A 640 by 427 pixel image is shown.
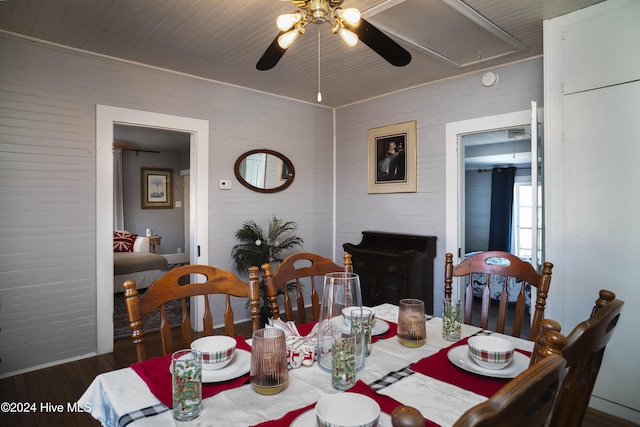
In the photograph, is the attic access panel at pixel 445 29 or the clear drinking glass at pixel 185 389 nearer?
the clear drinking glass at pixel 185 389

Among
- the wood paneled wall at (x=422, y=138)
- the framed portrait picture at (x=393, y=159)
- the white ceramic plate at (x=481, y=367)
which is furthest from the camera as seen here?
the framed portrait picture at (x=393, y=159)

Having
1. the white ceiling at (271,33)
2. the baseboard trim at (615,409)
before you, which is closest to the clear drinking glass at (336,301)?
the white ceiling at (271,33)

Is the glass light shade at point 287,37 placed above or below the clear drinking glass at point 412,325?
above

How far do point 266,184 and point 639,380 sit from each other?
3.45m

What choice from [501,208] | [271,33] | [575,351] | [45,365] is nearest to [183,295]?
[575,351]

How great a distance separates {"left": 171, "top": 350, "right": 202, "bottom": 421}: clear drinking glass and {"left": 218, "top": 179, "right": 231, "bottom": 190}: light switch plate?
3061 millimetres

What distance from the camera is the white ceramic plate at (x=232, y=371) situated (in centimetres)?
107

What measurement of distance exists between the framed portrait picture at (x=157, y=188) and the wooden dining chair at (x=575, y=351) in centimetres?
832

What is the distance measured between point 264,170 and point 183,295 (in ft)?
9.25

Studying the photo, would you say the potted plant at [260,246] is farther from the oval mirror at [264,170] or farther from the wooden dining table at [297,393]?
the wooden dining table at [297,393]

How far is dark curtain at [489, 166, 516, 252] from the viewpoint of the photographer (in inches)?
275

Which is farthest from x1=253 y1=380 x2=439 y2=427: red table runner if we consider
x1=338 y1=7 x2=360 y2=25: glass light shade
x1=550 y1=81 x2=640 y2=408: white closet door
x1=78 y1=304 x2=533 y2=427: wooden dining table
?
x1=550 y1=81 x2=640 y2=408: white closet door

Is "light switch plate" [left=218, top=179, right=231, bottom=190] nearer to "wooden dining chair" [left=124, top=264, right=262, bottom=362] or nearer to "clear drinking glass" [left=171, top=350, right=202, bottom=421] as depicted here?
"wooden dining chair" [left=124, top=264, right=262, bottom=362]

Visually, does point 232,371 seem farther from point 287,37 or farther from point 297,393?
point 287,37
